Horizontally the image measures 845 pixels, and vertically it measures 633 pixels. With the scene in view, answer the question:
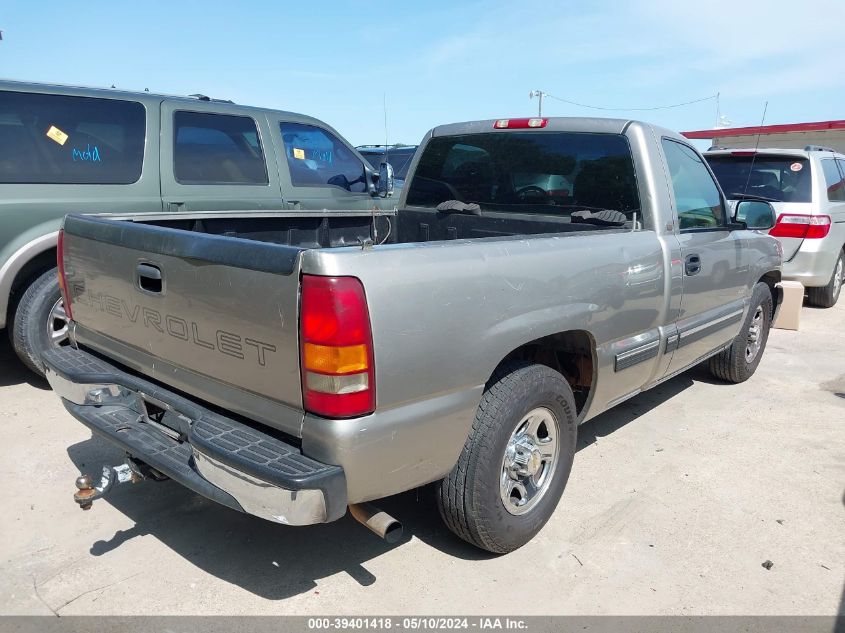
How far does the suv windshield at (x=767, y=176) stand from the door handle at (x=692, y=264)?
4118 millimetres

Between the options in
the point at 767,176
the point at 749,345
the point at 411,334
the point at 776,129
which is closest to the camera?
the point at 411,334

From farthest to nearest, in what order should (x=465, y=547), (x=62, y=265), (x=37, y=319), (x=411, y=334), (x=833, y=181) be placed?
(x=833, y=181), (x=37, y=319), (x=62, y=265), (x=465, y=547), (x=411, y=334)

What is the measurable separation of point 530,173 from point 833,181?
19.2ft

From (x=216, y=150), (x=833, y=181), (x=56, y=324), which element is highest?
(x=216, y=150)

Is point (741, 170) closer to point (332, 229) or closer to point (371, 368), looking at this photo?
point (332, 229)

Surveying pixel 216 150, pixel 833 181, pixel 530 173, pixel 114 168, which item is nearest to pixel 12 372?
pixel 114 168

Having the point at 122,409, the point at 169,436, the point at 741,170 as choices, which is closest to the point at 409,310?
the point at 169,436

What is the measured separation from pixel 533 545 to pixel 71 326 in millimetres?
2471

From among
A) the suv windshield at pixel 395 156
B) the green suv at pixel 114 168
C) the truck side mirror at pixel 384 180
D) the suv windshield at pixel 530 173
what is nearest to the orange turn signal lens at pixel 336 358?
the green suv at pixel 114 168

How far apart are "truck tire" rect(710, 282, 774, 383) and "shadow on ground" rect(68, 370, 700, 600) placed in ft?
9.62

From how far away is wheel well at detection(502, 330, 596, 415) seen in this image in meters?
3.09

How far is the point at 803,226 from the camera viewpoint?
744 cm

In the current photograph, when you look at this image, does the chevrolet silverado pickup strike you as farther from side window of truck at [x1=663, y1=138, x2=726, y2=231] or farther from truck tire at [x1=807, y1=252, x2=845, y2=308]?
truck tire at [x1=807, y1=252, x2=845, y2=308]

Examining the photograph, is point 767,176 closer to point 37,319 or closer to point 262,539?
point 262,539
